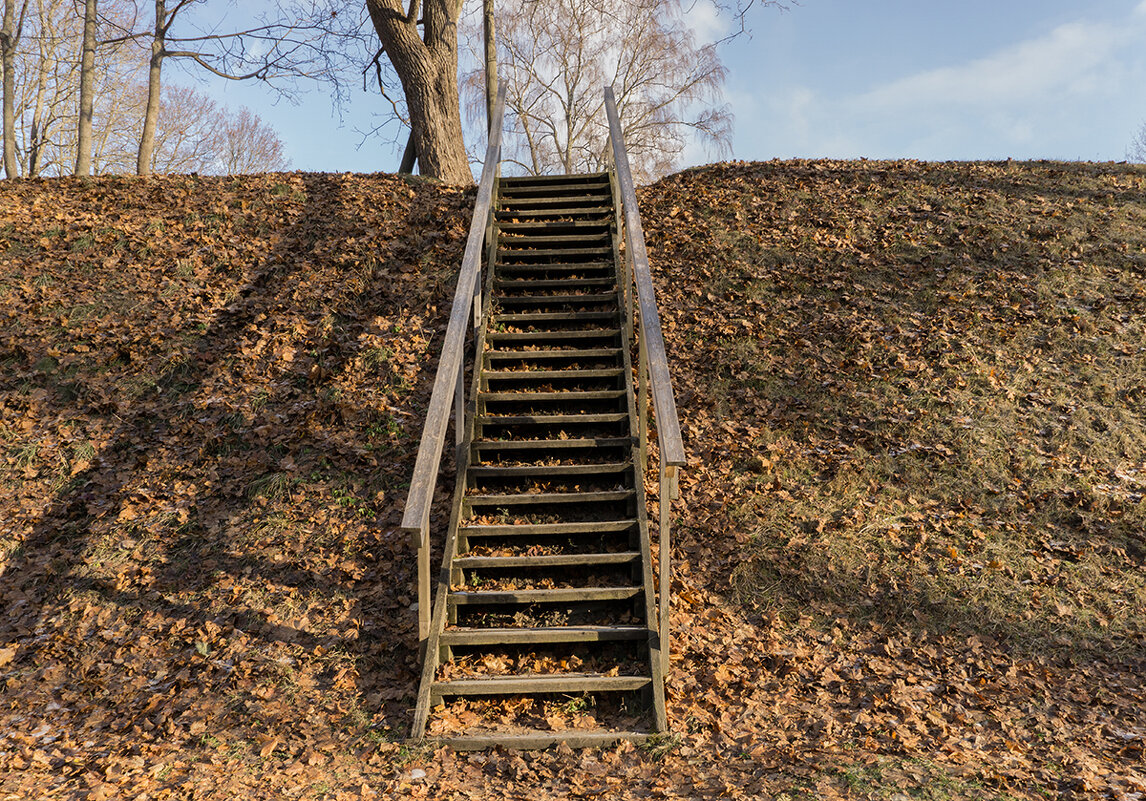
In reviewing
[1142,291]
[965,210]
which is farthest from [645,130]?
[1142,291]

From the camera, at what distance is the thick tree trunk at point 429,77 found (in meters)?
11.9

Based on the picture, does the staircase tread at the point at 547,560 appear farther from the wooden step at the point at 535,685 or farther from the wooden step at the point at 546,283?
the wooden step at the point at 546,283

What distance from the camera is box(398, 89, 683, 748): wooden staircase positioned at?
454 cm

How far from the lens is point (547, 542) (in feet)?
18.5

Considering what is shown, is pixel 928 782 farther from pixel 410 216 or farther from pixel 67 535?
pixel 410 216

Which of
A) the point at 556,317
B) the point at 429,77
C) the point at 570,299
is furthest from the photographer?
the point at 429,77

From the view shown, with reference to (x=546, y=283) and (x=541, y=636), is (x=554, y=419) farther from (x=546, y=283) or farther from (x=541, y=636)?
(x=546, y=283)

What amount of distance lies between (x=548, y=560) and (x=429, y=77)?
31.5 feet

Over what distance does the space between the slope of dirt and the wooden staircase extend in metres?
0.29

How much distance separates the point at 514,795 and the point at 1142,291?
9.65 m

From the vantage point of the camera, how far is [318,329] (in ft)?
27.3

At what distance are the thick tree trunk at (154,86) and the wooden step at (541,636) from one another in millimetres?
12811

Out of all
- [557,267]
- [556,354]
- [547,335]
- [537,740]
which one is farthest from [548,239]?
[537,740]

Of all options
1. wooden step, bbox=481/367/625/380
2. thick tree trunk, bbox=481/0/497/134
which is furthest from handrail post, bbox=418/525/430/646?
thick tree trunk, bbox=481/0/497/134
